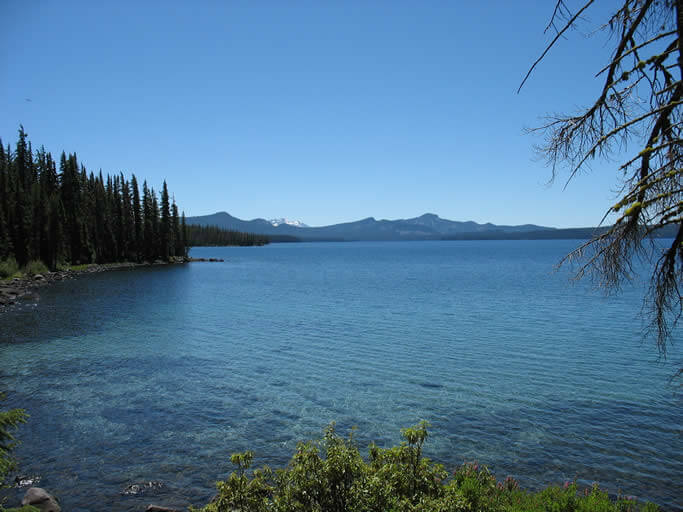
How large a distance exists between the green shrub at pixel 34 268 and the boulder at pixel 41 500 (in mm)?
65616

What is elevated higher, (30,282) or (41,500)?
(30,282)

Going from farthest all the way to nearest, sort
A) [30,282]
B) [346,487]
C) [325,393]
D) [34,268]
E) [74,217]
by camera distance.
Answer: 1. [74,217]
2. [34,268]
3. [30,282]
4. [325,393]
5. [346,487]

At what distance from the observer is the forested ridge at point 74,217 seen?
65.2 m

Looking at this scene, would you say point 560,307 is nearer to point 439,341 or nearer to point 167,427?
point 439,341

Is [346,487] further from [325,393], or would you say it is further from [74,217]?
[74,217]

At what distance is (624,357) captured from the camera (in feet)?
72.6

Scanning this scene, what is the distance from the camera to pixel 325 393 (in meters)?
17.2

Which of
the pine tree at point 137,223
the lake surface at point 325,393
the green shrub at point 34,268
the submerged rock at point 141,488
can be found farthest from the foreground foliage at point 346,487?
the pine tree at point 137,223

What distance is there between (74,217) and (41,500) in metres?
87.6

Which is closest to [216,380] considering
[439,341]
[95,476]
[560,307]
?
[95,476]

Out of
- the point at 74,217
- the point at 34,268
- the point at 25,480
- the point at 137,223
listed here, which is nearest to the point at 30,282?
the point at 34,268

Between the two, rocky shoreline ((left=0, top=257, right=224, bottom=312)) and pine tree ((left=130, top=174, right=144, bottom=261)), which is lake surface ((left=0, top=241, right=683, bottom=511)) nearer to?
rocky shoreline ((left=0, top=257, right=224, bottom=312))

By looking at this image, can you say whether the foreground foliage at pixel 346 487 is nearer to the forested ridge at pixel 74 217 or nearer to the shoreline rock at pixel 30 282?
the shoreline rock at pixel 30 282

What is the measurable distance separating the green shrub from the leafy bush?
6.81ft
